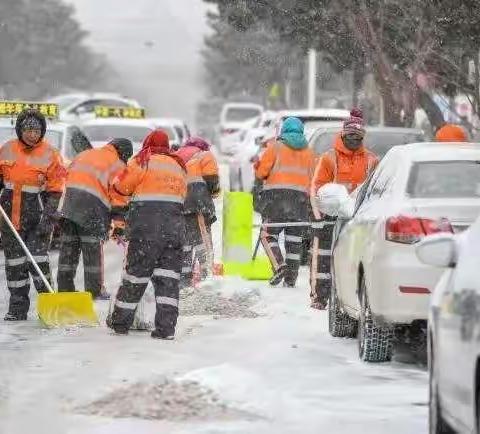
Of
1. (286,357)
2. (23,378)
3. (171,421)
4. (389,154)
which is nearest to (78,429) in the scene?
(171,421)

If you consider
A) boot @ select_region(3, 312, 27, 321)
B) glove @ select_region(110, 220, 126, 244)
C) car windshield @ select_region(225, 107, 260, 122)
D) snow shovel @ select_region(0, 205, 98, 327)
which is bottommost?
boot @ select_region(3, 312, 27, 321)

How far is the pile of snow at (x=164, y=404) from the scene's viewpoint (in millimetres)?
9141

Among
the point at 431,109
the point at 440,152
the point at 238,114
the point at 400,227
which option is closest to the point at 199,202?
the point at 440,152

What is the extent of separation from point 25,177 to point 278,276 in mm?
3322

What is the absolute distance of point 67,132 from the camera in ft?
77.3

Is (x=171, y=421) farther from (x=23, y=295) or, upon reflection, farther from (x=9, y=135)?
(x=9, y=135)

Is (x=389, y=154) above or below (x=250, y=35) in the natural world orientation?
below

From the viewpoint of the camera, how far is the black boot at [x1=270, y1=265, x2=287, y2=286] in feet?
56.5

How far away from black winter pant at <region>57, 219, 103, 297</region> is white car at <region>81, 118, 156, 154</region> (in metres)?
15.6

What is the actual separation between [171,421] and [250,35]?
49.3m

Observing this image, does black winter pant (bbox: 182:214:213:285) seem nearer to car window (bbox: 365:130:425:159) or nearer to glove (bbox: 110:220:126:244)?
glove (bbox: 110:220:126:244)

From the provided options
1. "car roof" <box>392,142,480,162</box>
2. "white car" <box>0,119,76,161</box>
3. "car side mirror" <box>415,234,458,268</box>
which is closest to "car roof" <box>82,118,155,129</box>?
"white car" <box>0,119,76,161</box>

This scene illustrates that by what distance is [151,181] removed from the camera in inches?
517

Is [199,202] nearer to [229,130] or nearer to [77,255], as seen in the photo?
[77,255]
